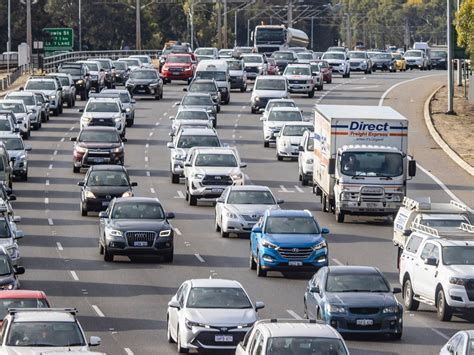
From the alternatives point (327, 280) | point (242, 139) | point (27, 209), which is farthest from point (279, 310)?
point (242, 139)

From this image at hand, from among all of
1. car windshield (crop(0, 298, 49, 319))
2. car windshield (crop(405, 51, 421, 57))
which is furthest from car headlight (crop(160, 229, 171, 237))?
car windshield (crop(405, 51, 421, 57))

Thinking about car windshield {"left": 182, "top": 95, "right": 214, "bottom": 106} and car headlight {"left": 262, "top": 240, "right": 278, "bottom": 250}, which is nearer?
car headlight {"left": 262, "top": 240, "right": 278, "bottom": 250}

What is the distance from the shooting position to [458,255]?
33312mm

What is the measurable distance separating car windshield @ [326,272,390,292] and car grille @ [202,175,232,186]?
22256 millimetres

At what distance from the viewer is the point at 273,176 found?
61.8 meters

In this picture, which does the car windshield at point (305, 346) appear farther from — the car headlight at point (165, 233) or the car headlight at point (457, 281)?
the car headlight at point (165, 233)

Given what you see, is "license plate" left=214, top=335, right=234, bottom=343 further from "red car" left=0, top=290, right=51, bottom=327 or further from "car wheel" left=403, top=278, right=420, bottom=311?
"car wheel" left=403, top=278, right=420, bottom=311

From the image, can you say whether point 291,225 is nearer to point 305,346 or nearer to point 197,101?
point 305,346

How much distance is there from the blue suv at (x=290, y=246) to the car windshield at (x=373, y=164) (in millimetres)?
9679

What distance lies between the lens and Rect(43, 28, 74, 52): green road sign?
5192 inches

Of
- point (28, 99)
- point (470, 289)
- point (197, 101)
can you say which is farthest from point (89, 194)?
Result: point (197, 101)

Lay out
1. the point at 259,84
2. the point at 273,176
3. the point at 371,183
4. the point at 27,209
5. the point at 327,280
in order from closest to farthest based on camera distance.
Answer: the point at 327,280 < the point at 371,183 < the point at 27,209 < the point at 273,176 < the point at 259,84

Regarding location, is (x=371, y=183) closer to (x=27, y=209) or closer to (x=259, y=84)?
(x=27, y=209)

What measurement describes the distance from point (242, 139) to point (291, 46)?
242ft
